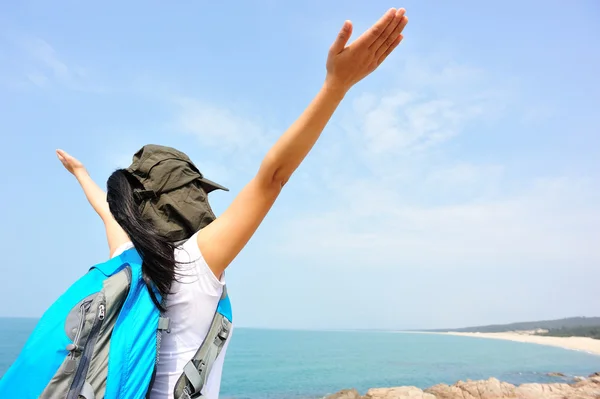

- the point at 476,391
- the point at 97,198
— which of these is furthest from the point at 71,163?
the point at 476,391

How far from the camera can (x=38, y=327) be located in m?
1.33

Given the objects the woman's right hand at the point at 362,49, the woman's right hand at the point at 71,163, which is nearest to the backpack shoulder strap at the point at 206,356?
the woman's right hand at the point at 362,49

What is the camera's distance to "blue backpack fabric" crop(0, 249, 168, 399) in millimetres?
1260

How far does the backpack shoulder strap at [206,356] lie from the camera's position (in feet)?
5.04

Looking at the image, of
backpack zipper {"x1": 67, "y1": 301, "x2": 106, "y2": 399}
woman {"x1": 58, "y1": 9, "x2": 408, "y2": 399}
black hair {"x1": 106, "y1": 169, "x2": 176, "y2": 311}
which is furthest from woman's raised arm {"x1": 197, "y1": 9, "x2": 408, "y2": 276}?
backpack zipper {"x1": 67, "y1": 301, "x2": 106, "y2": 399}

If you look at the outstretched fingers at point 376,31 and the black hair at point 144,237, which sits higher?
the outstretched fingers at point 376,31

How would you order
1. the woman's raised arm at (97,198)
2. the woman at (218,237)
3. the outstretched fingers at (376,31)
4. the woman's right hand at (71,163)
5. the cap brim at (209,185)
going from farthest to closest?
the woman's right hand at (71,163) → the woman's raised arm at (97,198) → the cap brim at (209,185) → the woman at (218,237) → the outstretched fingers at (376,31)

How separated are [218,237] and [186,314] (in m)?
0.30

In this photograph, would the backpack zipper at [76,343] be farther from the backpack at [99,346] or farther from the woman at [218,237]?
the woman at [218,237]

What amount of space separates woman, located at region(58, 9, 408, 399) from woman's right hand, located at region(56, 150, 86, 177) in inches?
59.0

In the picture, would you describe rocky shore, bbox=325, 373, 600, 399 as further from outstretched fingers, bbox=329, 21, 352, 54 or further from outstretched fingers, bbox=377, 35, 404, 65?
outstretched fingers, bbox=329, 21, 352, 54

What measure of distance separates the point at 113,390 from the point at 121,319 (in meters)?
0.21

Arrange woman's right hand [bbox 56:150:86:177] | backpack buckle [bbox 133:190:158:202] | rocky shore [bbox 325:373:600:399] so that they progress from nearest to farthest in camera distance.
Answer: backpack buckle [bbox 133:190:158:202] < woman's right hand [bbox 56:150:86:177] < rocky shore [bbox 325:373:600:399]

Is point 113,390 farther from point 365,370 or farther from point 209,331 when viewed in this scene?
point 365,370
